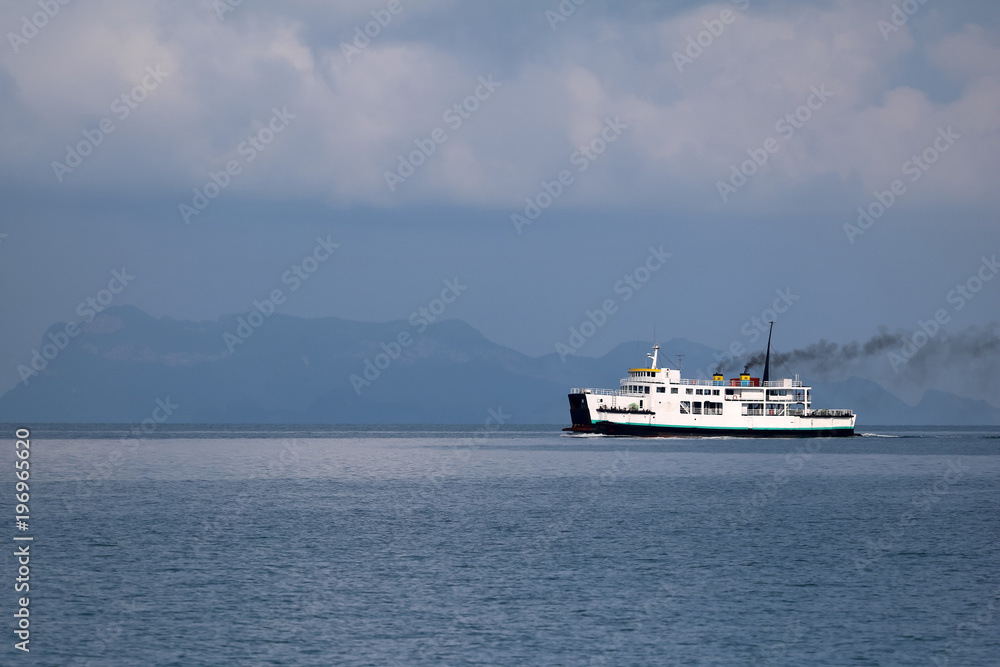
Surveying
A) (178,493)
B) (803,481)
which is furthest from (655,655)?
(803,481)

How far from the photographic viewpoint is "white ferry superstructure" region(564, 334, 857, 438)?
130m

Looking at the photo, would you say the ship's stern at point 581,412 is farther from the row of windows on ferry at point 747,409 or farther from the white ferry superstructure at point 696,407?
the row of windows on ferry at point 747,409

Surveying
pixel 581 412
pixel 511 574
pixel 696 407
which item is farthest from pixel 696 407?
pixel 511 574

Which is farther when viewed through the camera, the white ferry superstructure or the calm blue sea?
the white ferry superstructure

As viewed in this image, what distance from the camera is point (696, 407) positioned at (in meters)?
132

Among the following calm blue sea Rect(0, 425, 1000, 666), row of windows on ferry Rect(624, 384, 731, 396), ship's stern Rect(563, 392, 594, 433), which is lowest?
calm blue sea Rect(0, 425, 1000, 666)

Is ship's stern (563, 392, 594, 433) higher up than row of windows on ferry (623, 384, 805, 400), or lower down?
lower down

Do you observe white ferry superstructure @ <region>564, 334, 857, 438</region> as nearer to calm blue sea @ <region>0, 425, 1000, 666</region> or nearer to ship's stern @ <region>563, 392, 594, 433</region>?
ship's stern @ <region>563, 392, 594, 433</region>

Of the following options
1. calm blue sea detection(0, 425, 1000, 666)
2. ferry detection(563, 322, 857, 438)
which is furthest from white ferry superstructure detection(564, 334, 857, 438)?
calm blue sea detection(0, 425, 1000, 666)

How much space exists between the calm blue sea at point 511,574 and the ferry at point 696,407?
184 ft

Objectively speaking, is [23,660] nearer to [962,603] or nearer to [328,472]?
[962,603]

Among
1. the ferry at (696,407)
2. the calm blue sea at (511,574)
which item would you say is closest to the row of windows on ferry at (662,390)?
the ferry at (696,407)

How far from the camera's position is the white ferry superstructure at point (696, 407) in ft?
425

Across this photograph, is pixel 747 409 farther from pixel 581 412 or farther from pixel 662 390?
pixel 581 412
